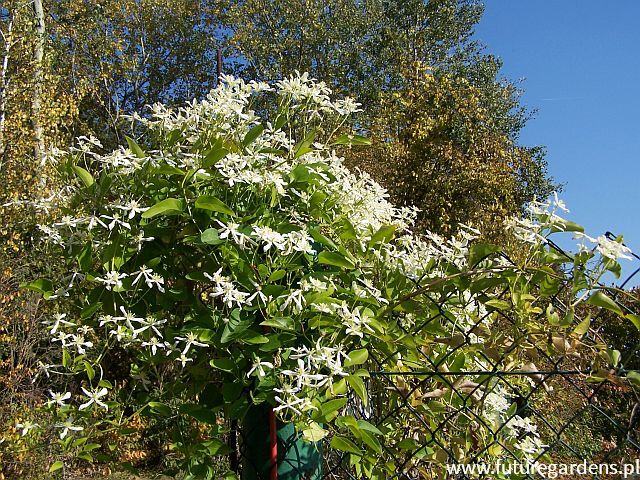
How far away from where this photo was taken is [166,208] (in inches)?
36.2

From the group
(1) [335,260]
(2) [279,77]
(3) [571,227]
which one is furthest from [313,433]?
(2) [279,77]

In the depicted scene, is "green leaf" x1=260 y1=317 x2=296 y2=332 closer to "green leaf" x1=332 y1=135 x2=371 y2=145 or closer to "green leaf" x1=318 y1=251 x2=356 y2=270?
"green leaf" x1=318 y1=251 x2=356 y2=270

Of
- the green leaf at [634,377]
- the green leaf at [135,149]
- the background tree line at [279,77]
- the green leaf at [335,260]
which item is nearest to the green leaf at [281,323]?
the green leaf at [335,260]

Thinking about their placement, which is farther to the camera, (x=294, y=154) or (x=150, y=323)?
(x=294, y=154)

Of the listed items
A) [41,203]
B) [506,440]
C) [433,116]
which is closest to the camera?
[41,203]

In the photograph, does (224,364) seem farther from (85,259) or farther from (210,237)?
(85,259)

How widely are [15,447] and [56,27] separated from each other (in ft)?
28.2

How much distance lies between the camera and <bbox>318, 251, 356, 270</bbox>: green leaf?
95cm

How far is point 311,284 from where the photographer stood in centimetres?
93

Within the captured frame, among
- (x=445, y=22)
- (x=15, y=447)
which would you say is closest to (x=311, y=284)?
(x=15, y=447)

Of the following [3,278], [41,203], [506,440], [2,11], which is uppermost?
[2,11]

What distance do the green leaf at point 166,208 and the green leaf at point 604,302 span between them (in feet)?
2.05

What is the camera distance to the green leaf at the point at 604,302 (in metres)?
0.79

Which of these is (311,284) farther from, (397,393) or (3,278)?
(3,278)
